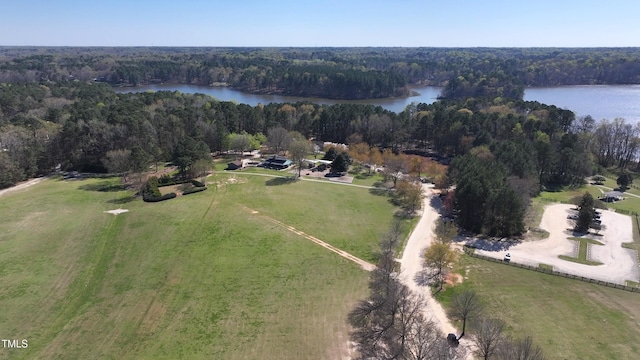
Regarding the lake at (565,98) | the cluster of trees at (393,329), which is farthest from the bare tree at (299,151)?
the lake at (565,98)

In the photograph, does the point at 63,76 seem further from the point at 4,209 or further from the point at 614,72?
the point at 614,72

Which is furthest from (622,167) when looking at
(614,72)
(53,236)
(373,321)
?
(614,72)

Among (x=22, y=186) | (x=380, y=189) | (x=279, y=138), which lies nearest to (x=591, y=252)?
(x=380, y=189)

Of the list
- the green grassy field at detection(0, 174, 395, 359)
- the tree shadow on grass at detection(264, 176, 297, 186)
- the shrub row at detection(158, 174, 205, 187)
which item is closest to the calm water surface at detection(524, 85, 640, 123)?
the tree shadow on grass at detection(264, 176, 297, 186)

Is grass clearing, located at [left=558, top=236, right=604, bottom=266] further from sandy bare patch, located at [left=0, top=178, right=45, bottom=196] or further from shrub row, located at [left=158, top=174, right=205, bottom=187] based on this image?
sandy bare patch, located at [left=0, top=178, right=45, bottom=196]

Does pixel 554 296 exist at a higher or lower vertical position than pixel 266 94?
lower

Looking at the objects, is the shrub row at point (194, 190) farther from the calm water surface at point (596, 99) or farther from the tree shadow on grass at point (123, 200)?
the calm water surface at point (596, 99)
